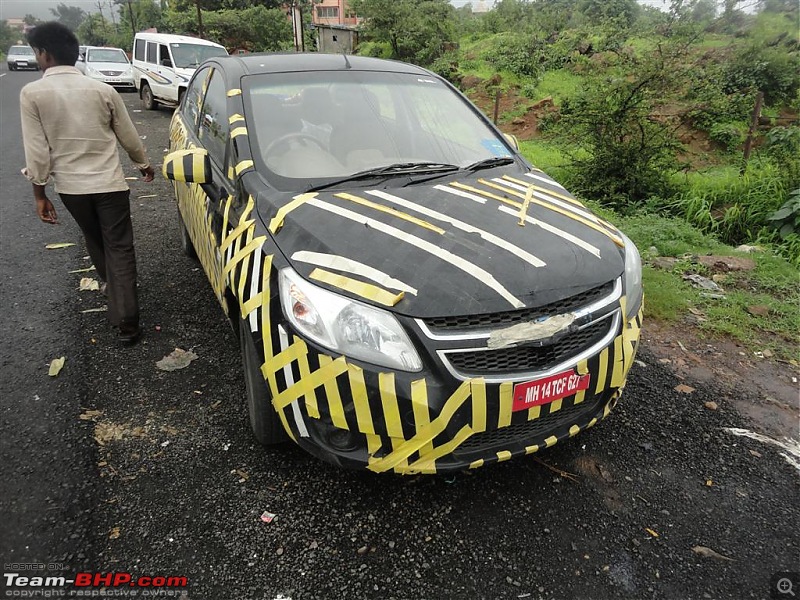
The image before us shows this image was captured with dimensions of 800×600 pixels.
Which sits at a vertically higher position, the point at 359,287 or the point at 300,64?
the point at 300,64

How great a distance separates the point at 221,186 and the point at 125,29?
69.0 m

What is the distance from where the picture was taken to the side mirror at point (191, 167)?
273cm

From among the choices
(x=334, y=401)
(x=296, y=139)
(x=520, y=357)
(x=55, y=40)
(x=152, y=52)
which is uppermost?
(x=152, y=52)

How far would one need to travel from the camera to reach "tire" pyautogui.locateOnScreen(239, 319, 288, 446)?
2271 mm

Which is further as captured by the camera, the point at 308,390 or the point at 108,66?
the point at 108,66

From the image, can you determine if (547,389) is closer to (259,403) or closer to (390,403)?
(390,403)

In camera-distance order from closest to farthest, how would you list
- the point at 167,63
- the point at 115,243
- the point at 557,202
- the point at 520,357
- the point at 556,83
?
the point at 520,357 < the point at 557,202 < the point at 115,243 < the point at 167,63 < the point at 556,83

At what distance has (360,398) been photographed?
1852mm

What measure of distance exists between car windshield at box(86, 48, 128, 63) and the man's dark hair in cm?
1728

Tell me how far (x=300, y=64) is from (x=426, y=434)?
7.90 ft

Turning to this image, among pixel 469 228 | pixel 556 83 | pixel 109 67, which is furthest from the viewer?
pixel 109 67

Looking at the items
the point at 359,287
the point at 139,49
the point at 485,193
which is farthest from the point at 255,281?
the point at 139,49

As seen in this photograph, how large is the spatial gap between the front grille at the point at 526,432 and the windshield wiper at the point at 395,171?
1.34 meters

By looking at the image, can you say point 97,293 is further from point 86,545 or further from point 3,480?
point 86,545
